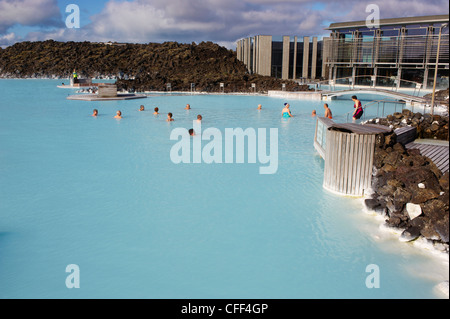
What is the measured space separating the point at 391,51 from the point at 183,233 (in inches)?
1381

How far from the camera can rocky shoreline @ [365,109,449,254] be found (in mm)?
5102

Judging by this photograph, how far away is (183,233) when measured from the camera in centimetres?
571

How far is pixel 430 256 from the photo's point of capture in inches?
191

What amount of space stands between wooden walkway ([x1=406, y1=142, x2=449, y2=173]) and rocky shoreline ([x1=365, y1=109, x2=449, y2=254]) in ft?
1.44

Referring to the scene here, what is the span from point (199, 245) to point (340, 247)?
1.93m
